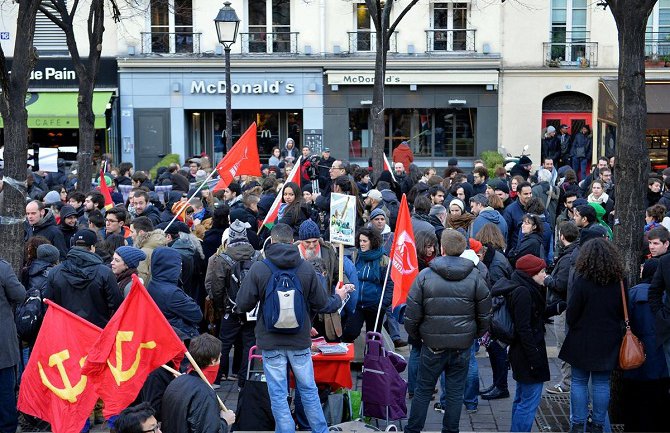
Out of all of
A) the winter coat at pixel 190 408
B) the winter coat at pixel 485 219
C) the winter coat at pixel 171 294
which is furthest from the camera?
the winter coat at pixel 485 219

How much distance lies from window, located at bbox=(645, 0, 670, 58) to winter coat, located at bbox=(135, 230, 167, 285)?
2489 cm

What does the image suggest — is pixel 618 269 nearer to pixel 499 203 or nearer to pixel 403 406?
pixel 403 406

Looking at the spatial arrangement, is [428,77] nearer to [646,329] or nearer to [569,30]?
[569,30]

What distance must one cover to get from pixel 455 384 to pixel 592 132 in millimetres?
24409

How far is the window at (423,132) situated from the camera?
105 ft

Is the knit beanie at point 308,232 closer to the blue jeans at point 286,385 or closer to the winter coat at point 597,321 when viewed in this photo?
the blue jeans at point 286,385

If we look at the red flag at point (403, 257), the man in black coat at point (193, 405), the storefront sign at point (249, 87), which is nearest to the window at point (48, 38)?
the storefront sign at point (249, 87)

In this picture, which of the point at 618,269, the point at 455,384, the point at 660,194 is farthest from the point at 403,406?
the point at 660,194

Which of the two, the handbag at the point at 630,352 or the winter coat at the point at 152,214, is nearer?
the handbag at the point at 630,352

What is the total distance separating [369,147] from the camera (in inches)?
1270

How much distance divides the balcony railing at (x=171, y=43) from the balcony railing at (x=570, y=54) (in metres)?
11.6

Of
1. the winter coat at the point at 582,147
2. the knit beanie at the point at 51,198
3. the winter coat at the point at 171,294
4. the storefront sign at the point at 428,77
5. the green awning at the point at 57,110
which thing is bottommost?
the winter coat at the point at 171,294

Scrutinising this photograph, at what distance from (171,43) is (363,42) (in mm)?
6409

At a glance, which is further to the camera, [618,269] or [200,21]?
[200,21]
